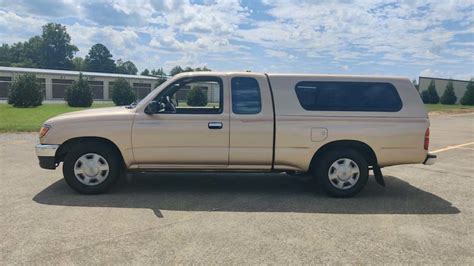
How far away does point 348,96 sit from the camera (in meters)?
6.39

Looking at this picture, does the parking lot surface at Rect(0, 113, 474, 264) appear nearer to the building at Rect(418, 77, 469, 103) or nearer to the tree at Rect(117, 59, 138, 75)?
the building at Rect(418, 77, 469, 103)

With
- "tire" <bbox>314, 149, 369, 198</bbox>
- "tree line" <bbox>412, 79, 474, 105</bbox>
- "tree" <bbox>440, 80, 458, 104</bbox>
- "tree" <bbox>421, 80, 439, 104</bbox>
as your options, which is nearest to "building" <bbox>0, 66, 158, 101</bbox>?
"tree" <bbox>421, 80, 439, 104</bbox>

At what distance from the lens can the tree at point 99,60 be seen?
129125mm

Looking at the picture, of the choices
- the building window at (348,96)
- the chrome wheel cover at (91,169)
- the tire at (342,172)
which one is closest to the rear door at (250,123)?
the building window at (348,96)

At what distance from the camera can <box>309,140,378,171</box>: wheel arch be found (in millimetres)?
6369

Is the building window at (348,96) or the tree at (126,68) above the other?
the tree at (126,68)

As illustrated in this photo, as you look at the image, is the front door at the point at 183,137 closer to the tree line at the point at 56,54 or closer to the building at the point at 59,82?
the building at the point at 59,82

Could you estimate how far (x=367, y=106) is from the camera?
637 cm

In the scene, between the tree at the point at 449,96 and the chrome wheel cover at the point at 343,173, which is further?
the tree at the point at 449,96

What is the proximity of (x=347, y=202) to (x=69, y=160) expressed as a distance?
165 inches

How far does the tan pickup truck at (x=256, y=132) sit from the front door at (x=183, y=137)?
1cm

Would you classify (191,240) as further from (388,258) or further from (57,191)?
(57,191)

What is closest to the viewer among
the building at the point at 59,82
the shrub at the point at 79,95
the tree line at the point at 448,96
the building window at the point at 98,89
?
the shrub at the point at 79,95

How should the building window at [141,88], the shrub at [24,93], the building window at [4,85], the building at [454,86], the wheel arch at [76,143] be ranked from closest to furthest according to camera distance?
the wheel arch at [76,143], the shrub at [24,93], the building window at [4,85], the building at [454,86], the building window at [141,88]
